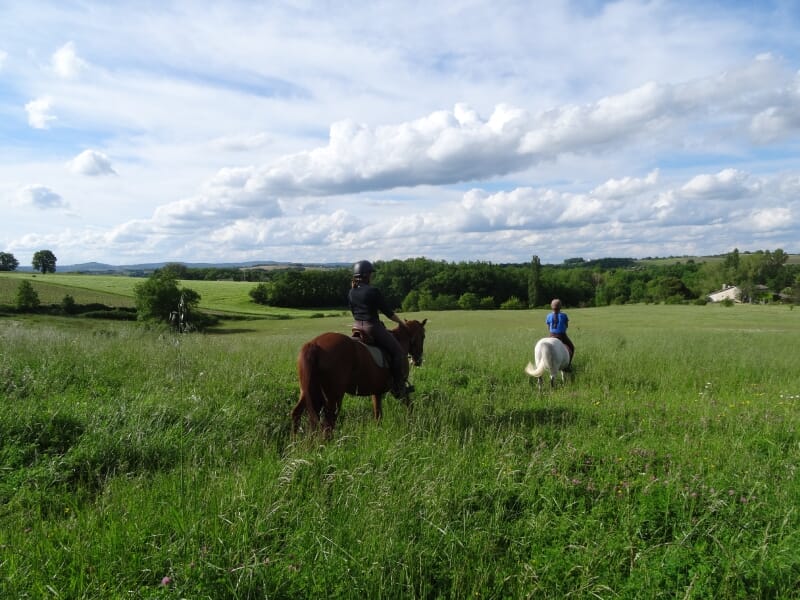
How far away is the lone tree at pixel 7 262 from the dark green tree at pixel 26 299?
62379 millimetres

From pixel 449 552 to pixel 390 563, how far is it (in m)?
0.48

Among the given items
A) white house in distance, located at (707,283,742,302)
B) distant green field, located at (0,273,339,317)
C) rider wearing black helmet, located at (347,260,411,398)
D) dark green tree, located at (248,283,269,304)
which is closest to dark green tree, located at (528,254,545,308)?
white house in distance, located at (707,283,742,302)

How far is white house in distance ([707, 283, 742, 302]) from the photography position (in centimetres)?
7894

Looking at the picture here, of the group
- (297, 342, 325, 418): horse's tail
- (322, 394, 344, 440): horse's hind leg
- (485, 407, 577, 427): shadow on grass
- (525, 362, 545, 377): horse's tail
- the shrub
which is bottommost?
the shrub

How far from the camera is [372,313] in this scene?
6996 millimetres

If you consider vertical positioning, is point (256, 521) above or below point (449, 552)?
above

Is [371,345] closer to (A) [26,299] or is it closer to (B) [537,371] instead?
(B) [537,371]

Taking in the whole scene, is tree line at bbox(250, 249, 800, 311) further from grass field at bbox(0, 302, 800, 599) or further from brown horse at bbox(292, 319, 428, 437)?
grass field at bbox(0, 302, 800, 599)

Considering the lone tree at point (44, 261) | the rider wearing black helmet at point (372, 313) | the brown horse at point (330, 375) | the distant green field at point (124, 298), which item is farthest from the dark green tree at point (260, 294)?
the brown horse at point (330, 375)

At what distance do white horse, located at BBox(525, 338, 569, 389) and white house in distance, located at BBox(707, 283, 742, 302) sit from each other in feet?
271

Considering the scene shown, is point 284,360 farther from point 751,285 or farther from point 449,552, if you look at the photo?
point 751,285

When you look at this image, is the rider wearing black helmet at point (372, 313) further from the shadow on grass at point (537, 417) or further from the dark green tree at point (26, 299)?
the dark green tree at point (26, 299)

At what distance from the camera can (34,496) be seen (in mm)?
3953

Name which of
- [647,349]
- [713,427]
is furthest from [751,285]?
[713,427]
